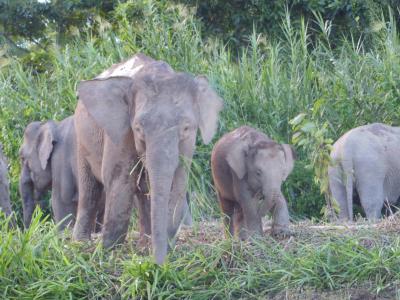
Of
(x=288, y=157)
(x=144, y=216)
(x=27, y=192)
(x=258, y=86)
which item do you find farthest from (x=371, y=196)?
(x=144, y=216)

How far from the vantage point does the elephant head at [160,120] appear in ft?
24.1

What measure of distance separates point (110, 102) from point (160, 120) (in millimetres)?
573

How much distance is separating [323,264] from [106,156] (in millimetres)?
1693

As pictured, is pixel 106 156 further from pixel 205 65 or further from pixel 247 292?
pixel 205 65

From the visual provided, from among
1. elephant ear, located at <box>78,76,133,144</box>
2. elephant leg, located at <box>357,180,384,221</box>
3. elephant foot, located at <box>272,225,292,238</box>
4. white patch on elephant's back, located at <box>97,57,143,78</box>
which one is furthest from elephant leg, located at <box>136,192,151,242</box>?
elephant leg, located at <box>357,180,384,221</box>

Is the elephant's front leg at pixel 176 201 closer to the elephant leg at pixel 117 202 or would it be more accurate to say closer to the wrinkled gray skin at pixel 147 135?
the wrinkled gray skin at pixel 147 135

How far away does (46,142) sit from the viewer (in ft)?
39.1

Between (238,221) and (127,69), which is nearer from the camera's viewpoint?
(127,69)

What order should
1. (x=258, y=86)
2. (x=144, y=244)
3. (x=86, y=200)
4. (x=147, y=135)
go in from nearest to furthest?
(x=147, y=135), (x=144, y=244), (x=86, y=200), (x=258, y=86)

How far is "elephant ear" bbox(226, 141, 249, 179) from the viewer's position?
8922 mm

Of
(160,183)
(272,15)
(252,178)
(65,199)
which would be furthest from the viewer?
(272,15)

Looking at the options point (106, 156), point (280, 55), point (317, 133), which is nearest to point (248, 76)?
point (280, 55)

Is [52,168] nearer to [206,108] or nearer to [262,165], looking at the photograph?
[262,165]

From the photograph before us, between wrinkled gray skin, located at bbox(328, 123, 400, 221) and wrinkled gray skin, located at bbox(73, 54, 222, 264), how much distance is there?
4.02 meters
